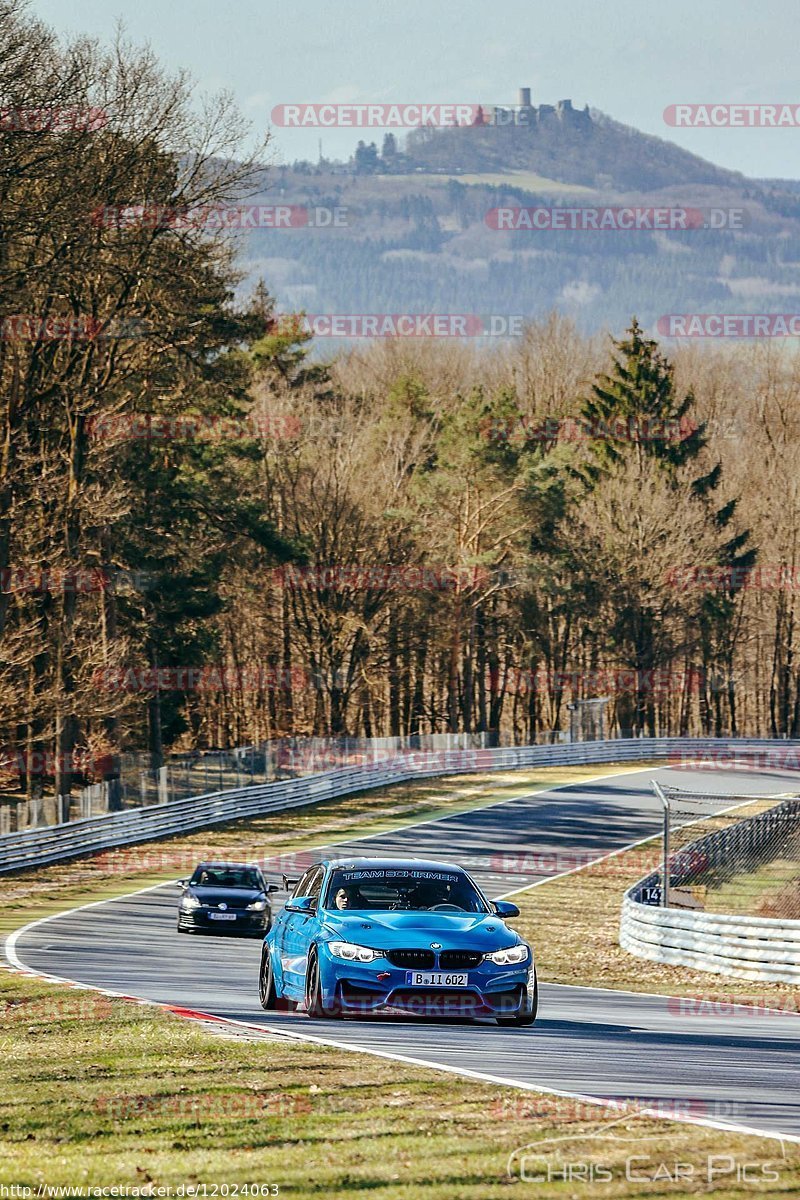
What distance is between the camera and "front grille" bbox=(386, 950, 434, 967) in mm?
12852

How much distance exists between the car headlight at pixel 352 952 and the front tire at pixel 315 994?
22 centimetres

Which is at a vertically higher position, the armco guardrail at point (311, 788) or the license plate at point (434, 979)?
the license plate at point (434, 979)

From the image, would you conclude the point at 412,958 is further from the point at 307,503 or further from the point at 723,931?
the point at 307,503

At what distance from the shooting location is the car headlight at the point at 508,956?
13.0 meters

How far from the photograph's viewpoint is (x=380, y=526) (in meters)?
72.5

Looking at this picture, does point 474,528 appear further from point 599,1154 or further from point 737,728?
point 599,1154

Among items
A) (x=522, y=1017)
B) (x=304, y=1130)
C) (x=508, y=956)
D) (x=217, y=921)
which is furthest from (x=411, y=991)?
(x=217, y=921)

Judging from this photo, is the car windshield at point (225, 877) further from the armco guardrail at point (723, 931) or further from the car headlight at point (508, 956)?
the car headlight at point (508, 956)

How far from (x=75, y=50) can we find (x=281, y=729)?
48205 millimetres

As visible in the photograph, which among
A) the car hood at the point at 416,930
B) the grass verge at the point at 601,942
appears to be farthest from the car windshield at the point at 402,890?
the grass verge at the point at 601,942

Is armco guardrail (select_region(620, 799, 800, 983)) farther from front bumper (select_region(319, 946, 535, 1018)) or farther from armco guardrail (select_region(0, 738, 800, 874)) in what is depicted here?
armco guardrail (select_region(0, 738, 800, 874))

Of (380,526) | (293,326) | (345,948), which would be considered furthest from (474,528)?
(345,948)

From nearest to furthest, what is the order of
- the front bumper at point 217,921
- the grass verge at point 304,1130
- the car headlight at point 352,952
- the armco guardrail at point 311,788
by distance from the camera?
1. the grass verge at point 304,1130
2. the car headlight at point 352,952
3. the front bumper at point 217,921
4. the armco guardrail at point 311,788

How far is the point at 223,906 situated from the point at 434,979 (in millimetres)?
14149
